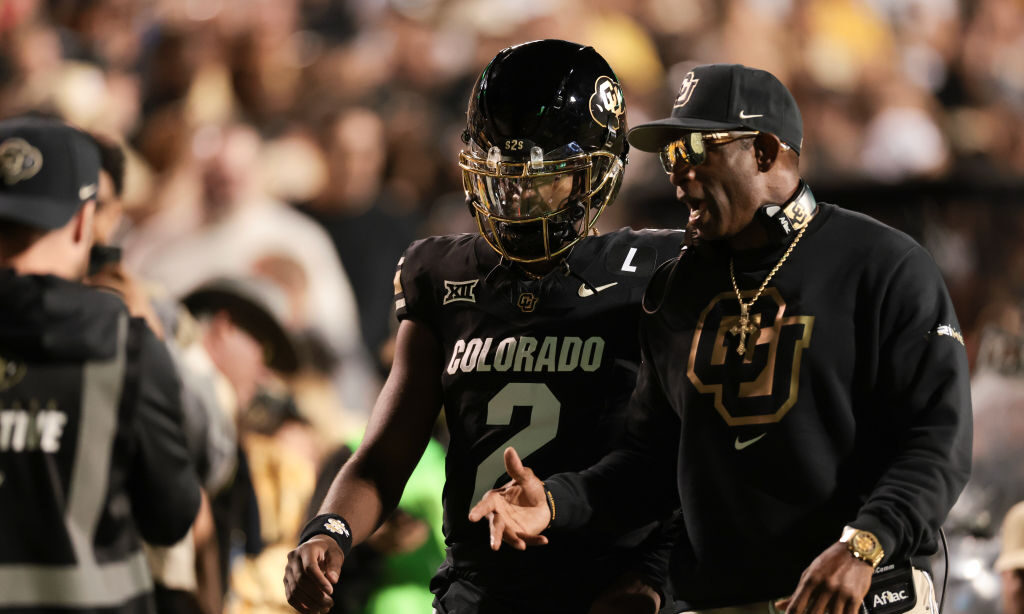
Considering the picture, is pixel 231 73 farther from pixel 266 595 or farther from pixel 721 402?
pixel 721 402

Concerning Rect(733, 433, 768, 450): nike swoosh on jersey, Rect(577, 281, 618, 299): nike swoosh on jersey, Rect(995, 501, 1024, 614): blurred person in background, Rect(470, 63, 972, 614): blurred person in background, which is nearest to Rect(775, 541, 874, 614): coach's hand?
Rect(470, 63, 972, 614): blurred person in background

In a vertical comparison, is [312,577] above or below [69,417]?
below

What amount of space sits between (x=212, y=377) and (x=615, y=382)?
8.42 ft


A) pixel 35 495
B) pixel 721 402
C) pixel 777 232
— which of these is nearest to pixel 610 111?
pixel 777 232

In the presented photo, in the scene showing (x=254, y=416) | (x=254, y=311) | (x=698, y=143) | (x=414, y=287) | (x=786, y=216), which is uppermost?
(x=698, y=143)

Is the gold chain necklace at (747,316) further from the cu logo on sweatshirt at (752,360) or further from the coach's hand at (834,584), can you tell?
the coach's hand at (834,584)

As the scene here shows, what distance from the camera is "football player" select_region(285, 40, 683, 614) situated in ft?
10.8

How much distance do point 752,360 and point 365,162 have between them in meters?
6.77

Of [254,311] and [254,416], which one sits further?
[254,311]

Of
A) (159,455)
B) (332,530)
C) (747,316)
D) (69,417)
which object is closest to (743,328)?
(747,316)

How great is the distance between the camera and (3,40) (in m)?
9.58

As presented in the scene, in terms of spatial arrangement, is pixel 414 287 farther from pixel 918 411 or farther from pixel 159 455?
pixel 918 411

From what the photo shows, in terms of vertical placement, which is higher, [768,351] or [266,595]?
[768,351]

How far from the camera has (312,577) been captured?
3.09 meters
